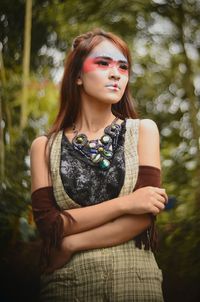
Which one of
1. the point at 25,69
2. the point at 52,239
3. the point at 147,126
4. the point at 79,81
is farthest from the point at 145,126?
the point at 25,69

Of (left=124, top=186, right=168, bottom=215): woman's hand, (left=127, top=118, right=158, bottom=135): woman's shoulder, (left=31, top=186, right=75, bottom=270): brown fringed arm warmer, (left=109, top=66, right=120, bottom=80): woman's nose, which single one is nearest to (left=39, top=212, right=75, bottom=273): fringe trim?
(left=31, top=186, right=75, bottom=270): brown fringed arm warmer

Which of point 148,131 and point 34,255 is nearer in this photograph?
point 148,131

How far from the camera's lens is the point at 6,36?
5.71ft

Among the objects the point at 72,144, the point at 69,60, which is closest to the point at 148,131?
the point at 72,144

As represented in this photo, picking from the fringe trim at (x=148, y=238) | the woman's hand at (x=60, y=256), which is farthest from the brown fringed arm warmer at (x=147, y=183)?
the woman's hand at (x=60, y=256)

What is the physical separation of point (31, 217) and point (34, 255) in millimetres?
108

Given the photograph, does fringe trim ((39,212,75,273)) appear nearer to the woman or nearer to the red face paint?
the woman

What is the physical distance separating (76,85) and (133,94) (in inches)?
8.5

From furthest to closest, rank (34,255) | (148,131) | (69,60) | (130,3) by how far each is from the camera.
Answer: (130,3), (34,255), (69,60), (148,131)

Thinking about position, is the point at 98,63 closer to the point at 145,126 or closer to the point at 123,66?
the point at 123,66

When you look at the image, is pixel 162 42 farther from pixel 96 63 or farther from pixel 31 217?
pixel 31 217

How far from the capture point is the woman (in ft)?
4.25

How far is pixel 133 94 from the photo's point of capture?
1584 mm

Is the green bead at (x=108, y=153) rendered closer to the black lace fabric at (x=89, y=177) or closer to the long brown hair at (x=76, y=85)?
the black lace fabric at (x=89, y=177)
